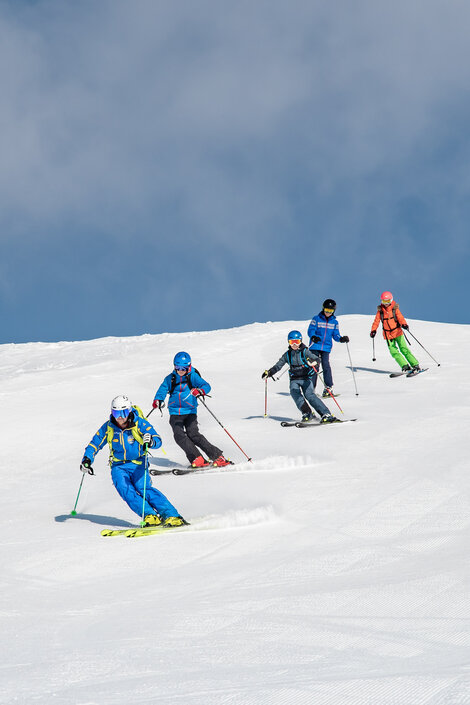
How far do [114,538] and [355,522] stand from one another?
7.71 feet

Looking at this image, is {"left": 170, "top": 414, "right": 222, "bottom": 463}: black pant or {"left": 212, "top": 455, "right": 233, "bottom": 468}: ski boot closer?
{"left": 212, "top": 455, "right": 233, "bottom": 468}: ski boot

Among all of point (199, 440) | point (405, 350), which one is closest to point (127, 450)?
point (199, 440)

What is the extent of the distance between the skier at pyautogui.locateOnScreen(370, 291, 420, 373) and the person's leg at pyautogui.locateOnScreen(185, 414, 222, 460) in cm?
691

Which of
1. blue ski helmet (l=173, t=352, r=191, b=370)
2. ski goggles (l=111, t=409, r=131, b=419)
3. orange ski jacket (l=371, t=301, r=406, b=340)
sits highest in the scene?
orange ski jacket (l=371, t=301, r=406, b=340)

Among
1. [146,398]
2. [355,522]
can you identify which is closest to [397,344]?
[146,398]

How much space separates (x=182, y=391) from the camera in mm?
10172

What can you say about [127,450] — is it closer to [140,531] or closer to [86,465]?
[86,465]

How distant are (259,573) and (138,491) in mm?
2653

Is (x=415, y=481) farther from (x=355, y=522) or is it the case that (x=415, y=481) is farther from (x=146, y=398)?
(x=146, y=398)

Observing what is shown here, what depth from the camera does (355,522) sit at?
6281mm

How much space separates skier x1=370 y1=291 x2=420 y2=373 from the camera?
1579 centimetres

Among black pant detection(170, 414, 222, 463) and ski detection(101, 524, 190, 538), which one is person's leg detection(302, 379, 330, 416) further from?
ski detection(101, 524, 190, 538)

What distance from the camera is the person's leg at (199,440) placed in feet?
31.8

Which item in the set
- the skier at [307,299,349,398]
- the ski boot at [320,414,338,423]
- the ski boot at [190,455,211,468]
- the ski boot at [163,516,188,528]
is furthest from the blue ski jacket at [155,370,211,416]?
the skier at [307,299,349,398]
